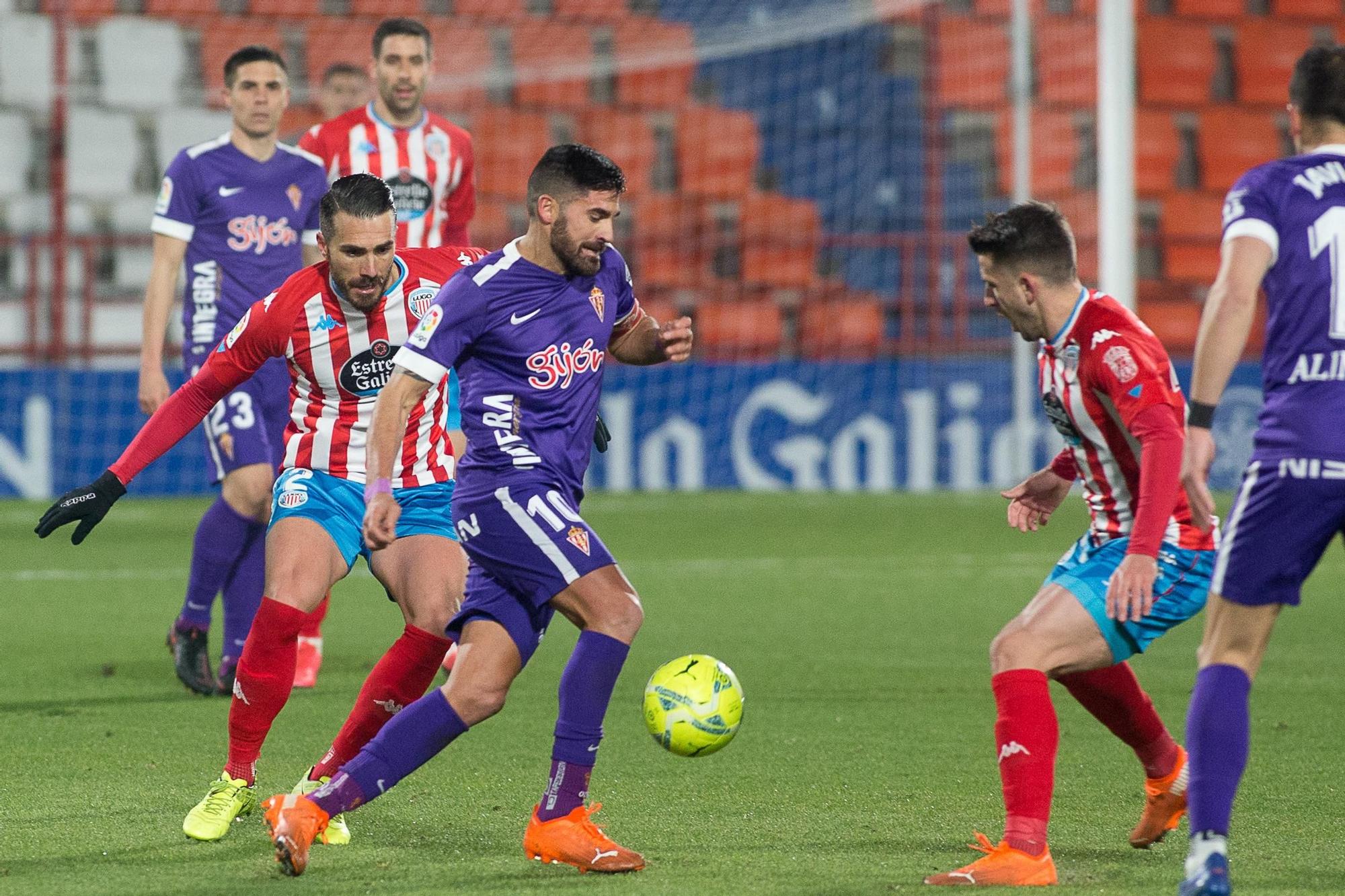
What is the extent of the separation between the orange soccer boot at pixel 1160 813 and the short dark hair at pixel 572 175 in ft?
6.16

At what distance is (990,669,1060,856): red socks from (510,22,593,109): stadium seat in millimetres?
12825

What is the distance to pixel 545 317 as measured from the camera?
4.21 m

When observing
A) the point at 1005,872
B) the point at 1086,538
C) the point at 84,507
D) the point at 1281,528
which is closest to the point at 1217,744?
the point at 1281,528

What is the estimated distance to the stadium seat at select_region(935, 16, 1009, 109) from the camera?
58.2 ft

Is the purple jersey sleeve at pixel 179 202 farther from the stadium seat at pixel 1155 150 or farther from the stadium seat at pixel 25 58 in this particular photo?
the stadium seat at pixel 1155 150

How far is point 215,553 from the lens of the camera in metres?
6.52

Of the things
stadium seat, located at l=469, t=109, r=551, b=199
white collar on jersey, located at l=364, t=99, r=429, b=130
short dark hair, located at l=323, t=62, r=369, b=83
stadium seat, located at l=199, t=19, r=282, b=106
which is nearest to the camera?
white collar on jersey, located at l=364, t=99, r=429, b=130

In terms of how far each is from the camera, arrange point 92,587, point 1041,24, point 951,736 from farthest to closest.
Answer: point 1041,24 → point 92,587 → point 951,736

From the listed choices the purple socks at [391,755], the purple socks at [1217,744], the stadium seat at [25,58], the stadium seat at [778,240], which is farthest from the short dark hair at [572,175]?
the stadium seat at [778,240]

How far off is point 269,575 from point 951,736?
224cm

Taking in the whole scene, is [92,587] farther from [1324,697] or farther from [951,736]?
[1324,697]

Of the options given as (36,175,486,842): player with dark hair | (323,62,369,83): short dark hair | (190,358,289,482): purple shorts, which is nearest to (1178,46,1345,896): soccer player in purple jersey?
(36,175,486,842): player with dark hair

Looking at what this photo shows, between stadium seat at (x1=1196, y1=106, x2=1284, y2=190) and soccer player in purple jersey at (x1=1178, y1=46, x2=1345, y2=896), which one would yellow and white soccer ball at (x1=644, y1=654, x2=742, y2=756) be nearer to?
soccer player in purple jersey at (x1=1178, y1=46, x2=1345, y2=896)

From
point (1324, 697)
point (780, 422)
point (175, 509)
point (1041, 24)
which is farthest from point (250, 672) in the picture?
point (1041, 24)
